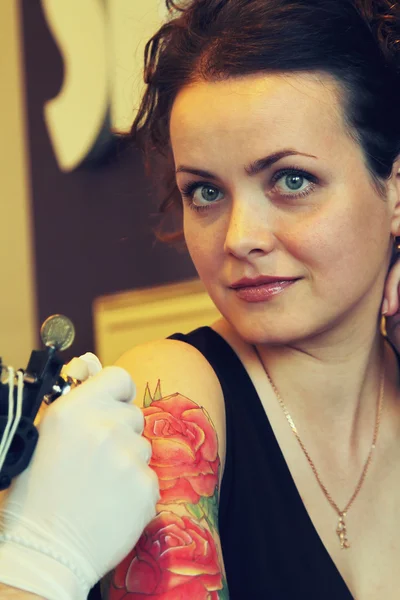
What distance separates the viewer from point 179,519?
1.10 meters

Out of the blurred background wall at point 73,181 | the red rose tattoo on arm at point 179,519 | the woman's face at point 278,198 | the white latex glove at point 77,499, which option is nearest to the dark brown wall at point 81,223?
the blurred background wall at point 73,181

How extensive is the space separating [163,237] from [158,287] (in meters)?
1.00

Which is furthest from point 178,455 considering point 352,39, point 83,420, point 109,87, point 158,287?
point 109,87

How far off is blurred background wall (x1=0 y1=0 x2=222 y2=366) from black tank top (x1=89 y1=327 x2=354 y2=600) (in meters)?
1.18

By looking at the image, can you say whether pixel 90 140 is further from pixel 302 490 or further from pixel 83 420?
pixel 83 420

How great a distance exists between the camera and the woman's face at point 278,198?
1250mm

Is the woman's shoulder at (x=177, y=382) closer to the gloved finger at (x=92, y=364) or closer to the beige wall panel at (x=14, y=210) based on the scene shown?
the gloved finger at (x=92, y=364)

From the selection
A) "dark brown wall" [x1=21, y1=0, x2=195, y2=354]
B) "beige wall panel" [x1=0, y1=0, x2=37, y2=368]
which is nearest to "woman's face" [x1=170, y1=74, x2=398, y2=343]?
"dark brown wall" [x1=21, y1=0, x2=195, y2=354]

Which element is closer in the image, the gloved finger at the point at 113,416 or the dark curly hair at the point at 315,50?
the gloved finger at the point at 113,416

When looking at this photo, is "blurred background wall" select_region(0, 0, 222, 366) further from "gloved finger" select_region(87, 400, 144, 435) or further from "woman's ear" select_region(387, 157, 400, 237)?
"gloved finger" select_region(87, 400, 144, 435)

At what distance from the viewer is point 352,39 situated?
132 cm

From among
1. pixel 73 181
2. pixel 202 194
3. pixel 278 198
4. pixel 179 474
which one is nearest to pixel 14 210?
pixel 73 181

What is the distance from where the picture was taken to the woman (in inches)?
49.3

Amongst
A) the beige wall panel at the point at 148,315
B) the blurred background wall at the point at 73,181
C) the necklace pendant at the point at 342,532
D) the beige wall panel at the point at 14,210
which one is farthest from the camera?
the beige wall panel at the point at 14,210
